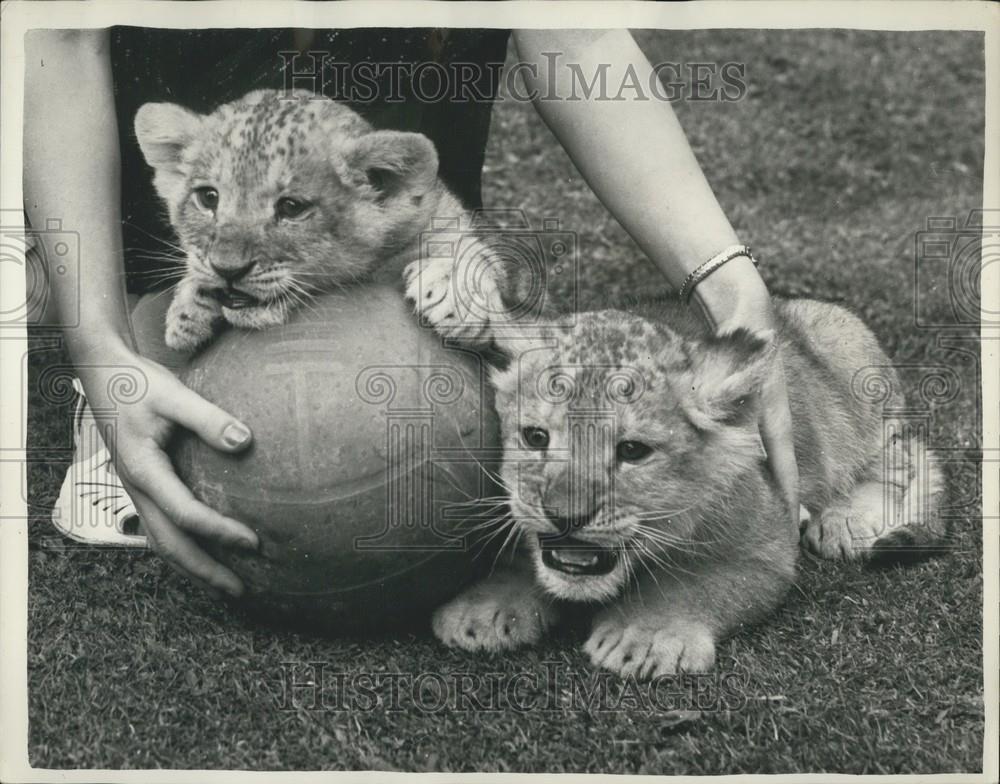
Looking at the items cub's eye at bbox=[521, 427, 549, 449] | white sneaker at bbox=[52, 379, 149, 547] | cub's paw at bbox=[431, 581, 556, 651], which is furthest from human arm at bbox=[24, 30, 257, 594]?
cub's eye at bbox=[521, 427, 549, 449]

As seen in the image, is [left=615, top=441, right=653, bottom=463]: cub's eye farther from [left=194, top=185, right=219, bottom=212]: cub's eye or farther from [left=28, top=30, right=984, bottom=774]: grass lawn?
[left=194, top=185, right=219, bottom=212]: cub's eye

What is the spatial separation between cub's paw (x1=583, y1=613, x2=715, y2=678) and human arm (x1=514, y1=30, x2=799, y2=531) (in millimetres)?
575

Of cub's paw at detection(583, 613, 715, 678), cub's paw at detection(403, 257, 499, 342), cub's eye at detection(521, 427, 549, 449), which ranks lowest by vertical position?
cub's paw at detection(583, 613, 715, 678)

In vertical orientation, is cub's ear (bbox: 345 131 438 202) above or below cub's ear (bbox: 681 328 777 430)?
above

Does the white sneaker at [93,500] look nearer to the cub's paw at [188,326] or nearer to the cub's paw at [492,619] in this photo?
the cub's paw at [188,326]

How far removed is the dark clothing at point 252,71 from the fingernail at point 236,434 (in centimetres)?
84

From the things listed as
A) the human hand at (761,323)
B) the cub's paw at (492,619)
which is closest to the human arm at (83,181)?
the cub's paw at (492,619)

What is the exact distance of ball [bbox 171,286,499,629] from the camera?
3.47 m

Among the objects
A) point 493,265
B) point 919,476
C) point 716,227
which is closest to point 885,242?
point 919,476

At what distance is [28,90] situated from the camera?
395 cm

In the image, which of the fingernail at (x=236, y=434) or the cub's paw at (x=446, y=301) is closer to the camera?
the fingernail at (x=236, y=434)

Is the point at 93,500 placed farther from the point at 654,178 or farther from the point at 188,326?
the point at 654,178

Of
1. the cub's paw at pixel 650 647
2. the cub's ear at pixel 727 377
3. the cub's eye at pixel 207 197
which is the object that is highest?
the cub's eye at pixel 207 197

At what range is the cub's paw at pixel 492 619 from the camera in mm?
3727
